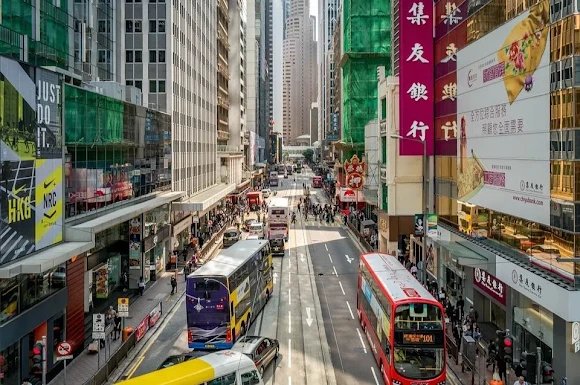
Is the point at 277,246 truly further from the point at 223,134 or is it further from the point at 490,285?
the point at 223,134

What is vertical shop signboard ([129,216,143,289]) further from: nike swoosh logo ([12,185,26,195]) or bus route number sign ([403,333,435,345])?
bus route number sign ([403,333,435,345])

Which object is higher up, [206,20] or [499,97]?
[206,20]

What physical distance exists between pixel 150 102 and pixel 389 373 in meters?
35.7

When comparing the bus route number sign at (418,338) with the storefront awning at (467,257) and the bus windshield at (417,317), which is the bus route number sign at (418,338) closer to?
the bus windshield at (417,317)

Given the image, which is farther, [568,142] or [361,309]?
[361,309]

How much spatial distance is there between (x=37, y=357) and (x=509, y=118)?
2000 cm

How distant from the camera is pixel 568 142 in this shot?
19547mm

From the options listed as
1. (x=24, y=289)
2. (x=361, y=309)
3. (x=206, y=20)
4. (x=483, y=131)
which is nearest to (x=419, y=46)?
(x=483, y=131)

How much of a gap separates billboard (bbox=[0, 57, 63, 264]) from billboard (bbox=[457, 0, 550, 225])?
17.8 meters

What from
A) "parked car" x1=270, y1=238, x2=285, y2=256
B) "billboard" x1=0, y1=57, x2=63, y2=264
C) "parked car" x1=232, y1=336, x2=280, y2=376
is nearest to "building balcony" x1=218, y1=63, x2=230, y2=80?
"parked car" x1=270, y1=238, x2=285, y2=256

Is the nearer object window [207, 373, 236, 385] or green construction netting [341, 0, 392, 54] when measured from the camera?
window [207, 373, 236, 385]

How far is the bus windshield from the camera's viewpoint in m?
19.2

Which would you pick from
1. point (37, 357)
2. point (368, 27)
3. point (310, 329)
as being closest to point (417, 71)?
point (310, 329)

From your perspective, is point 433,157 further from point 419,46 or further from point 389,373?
point 389,373
